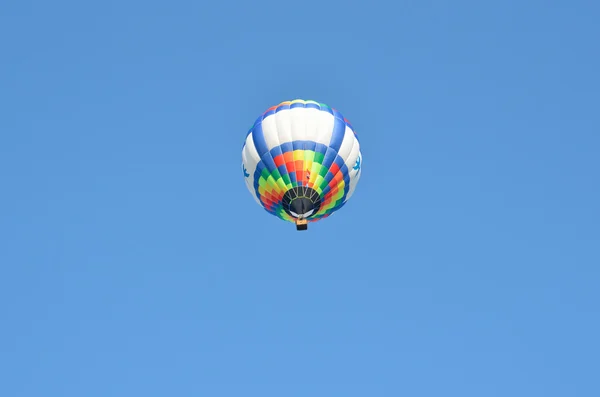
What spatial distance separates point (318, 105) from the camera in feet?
172

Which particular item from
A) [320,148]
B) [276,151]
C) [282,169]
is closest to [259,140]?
[276,151]

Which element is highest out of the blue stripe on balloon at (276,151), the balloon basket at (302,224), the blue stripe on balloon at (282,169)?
the blue stripe on balloon at (276,151)

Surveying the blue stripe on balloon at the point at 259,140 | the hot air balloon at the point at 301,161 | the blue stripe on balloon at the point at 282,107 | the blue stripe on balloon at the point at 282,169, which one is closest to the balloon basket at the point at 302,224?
the hot air balloon at the point at 301,161

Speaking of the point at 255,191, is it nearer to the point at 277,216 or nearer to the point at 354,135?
the point at 277,216

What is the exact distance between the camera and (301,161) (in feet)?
166

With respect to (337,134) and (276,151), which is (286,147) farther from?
(337,134)

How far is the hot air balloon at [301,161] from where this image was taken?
50.7 m

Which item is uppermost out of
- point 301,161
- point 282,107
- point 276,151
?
point 282,107

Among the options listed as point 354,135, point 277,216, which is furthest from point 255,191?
point 354,135

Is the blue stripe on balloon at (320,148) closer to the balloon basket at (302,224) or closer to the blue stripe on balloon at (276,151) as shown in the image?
the blue stripe on balloon at (276,151)

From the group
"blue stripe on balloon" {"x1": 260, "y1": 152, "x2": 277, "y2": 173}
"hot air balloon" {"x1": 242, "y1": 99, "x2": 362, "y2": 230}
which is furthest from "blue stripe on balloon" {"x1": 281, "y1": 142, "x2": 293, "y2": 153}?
"blue stripe on balloon" {"x1": 260, "y1": 152, "x2": 277, "y2": 173}

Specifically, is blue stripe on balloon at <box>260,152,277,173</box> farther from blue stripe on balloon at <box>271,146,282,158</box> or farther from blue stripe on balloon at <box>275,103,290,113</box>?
blue stripe on balloon at <box>275,103,290,113</box>

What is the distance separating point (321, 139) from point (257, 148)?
252cm

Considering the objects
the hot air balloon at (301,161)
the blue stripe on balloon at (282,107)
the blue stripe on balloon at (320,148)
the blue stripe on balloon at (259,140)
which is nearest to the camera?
the hot air balloon at (301,161)
